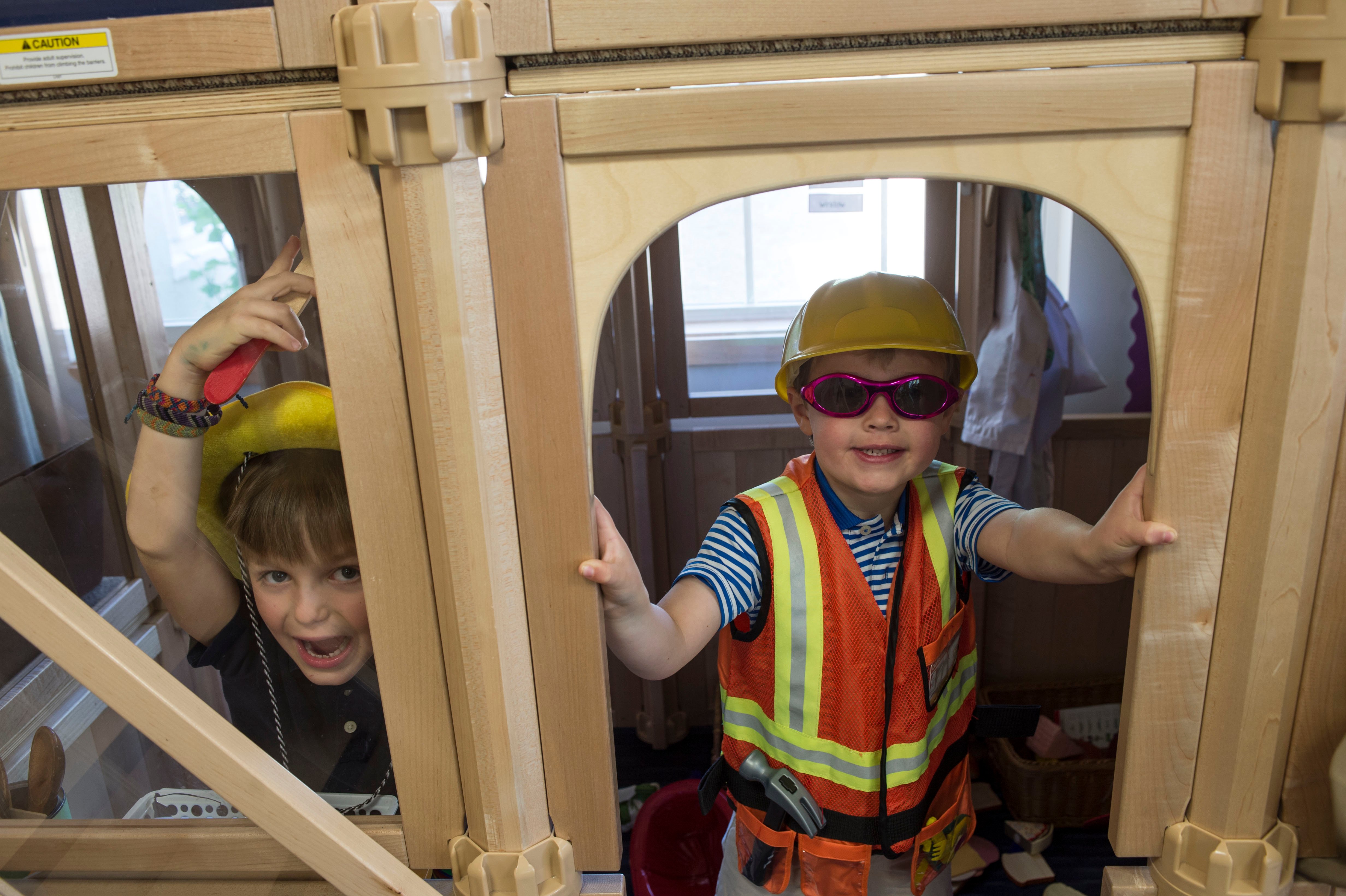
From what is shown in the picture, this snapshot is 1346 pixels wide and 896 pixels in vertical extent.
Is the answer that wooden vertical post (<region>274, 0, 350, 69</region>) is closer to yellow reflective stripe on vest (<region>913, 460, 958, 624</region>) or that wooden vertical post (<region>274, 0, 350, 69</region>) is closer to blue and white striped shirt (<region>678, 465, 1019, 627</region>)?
blue and white striped shirt (<region>678, 465, 1019, 627</region>)

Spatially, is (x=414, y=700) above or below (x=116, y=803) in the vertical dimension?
above

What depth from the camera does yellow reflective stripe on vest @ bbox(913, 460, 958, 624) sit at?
117 centimetres

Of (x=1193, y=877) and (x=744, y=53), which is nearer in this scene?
(x=744, y=53)

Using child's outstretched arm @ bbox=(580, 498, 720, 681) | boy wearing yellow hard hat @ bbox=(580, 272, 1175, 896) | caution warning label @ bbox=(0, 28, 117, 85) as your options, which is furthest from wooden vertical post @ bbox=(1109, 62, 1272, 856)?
caution warning label @ bbox=(0, 28, 117, 85)

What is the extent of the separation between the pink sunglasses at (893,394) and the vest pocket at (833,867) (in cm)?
55

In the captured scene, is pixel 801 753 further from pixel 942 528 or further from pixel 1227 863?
pixel 1227 863

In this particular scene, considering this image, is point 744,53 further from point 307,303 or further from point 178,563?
point 178,563

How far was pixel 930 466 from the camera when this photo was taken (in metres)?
1.22

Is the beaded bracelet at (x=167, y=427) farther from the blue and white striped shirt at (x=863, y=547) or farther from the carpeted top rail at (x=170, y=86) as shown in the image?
the blue and white striped shirt at (x=863, y=547)

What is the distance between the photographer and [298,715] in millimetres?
980

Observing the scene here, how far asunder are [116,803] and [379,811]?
312mm

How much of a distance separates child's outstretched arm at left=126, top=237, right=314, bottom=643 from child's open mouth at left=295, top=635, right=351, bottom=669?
0.28ft

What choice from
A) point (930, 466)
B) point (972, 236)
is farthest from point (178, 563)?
point (972, 236)

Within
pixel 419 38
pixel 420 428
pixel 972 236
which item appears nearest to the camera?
pixel 419 38
